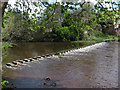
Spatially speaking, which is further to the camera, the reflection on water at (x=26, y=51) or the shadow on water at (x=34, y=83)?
the reflection on water at (x=26, y=51)

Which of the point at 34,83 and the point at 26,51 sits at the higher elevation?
the point at 34,83

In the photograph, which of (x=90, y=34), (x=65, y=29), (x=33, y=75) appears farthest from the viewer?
(x=90, y=34)

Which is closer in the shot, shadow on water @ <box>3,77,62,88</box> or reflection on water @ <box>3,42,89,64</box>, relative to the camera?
shadow on water @ <box>3,77,62,88</box>

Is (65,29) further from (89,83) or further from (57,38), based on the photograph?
(89,83)

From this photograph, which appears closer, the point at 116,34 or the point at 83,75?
the point at 83,75

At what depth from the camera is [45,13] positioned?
5816mm

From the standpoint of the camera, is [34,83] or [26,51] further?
[26,51]

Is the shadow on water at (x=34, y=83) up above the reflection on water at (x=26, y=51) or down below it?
above

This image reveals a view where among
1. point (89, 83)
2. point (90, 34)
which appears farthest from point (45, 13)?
point (90, 34)

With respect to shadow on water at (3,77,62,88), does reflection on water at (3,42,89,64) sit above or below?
below

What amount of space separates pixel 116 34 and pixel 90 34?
33.9ft

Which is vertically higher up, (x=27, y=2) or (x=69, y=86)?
(x=27, y=2)

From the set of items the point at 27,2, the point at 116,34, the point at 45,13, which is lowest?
the point at 116,34

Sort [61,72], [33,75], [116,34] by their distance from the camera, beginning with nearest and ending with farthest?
[33,75] → [61,72] → [116,34]
